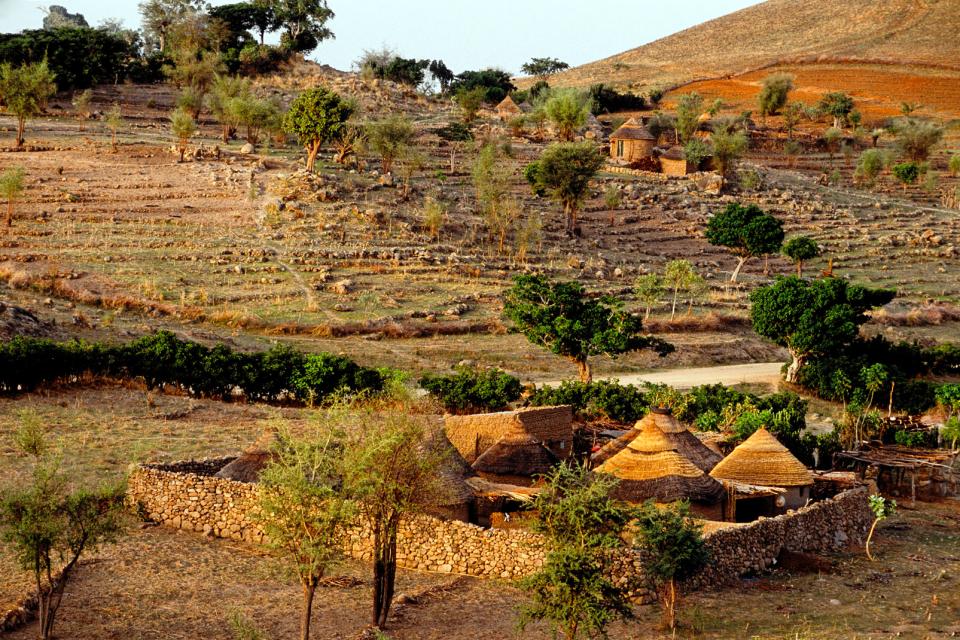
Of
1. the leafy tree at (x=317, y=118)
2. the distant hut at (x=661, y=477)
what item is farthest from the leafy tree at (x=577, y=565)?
the leafy tree at (x=317, y=118)

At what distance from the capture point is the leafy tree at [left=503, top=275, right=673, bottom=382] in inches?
1441

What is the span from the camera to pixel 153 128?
6988 centimetres

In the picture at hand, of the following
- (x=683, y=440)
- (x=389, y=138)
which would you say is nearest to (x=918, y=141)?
(x=389, y=138)

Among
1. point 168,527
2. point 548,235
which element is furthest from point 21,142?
point 168,527

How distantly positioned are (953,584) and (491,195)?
124 feet

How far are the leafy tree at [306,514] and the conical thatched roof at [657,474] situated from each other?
26.9ft

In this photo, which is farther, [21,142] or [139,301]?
[21,142]

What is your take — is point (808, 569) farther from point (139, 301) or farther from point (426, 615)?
point (139, 301)

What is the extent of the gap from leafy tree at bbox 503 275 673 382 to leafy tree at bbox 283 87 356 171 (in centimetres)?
2428

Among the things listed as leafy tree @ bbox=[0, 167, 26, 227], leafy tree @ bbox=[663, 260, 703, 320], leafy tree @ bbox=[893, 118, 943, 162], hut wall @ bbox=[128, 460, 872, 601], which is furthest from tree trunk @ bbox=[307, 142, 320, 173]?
leafy tree @ bbox=[893, 118, 943, 162]

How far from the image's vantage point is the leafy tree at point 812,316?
131ft

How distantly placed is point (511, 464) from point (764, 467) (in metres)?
5.40

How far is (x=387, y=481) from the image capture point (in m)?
17.3

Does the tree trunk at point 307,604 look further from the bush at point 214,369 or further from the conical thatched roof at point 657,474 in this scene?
the bush at point 214,369
